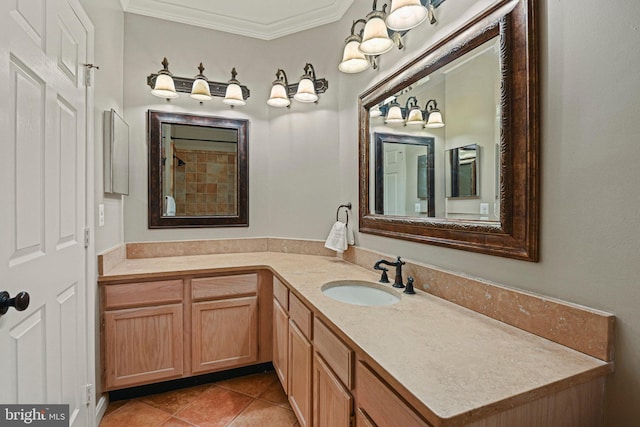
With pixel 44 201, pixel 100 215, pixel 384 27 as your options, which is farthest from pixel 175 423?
pixel 384 27

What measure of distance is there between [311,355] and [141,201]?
177 centimetres

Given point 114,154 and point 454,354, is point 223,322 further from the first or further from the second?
point 454,354

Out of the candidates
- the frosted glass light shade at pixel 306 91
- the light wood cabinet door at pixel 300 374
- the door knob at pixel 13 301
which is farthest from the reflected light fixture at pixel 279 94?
the door knob at pixel 13 301

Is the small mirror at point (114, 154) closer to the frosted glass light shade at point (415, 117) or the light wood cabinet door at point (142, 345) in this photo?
the light wood cabinet door at point (142, 345)

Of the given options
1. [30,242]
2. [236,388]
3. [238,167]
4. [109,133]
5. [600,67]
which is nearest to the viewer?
[600,67]

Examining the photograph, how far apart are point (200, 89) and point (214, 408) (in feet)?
7.03

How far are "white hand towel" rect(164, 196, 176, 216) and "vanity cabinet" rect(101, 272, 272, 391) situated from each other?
661 millimetres

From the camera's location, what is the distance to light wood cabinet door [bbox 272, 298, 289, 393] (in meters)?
1.88

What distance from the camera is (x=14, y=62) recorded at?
3.26 ft

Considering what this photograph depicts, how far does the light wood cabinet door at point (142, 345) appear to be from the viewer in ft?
6.31

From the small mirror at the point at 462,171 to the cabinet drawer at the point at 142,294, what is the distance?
1.71 m

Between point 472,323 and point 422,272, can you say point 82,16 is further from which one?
point 472,323

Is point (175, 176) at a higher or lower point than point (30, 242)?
higher

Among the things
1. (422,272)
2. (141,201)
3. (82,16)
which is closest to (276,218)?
(141,201)
